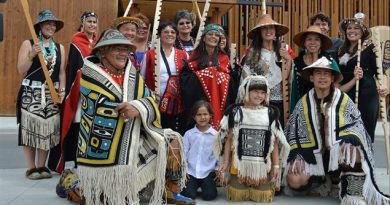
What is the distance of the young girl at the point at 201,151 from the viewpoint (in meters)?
4.37

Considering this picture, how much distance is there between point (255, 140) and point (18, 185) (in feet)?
7.79

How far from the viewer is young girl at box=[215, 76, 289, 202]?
13.9 feet

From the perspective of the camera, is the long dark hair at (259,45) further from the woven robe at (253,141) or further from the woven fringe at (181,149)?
the woven fringe at (181,149)

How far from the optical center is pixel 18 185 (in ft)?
16.0

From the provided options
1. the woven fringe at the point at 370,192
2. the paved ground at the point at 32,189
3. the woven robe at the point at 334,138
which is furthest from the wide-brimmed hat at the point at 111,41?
the woven fringe at the point at 370,192

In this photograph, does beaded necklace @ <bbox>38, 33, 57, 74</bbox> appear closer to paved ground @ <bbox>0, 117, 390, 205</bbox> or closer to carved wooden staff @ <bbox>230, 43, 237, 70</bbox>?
paved ground @ <bbox>0, 117, 390, 205</bbox>

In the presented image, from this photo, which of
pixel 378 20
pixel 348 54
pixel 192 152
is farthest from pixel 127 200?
pixel 378 20

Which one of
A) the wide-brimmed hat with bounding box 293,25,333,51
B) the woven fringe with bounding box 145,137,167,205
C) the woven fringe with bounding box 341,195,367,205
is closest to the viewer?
the woven fringe with bounding box 145,137,167,205

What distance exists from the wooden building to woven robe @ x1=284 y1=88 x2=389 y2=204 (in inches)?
202

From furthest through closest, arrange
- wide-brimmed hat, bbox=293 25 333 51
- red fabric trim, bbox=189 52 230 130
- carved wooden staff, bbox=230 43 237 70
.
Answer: carved wooden staff, bbox=230 43 237 70 → wide-brimmed hat, bbox=293 25 333 51 → red fabric trim, bbox=189 52 230 130

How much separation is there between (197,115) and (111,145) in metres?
1.01

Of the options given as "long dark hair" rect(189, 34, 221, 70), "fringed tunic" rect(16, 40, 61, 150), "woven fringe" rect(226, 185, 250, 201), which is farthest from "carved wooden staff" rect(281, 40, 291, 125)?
"fringed tunic" rect(16, 40, 61, 150)

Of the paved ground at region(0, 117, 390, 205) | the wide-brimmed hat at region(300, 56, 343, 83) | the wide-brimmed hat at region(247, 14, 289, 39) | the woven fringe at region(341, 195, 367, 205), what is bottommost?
the paved ground at region(0, 117, 390, 205)

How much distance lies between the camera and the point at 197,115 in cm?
438
